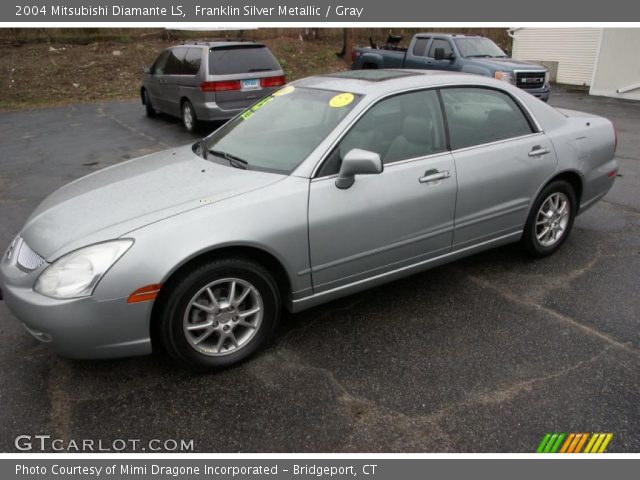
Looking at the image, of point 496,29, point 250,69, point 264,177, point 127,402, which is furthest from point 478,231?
point 496,29

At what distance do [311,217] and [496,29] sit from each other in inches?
1095

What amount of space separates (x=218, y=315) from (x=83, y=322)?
0.68 m

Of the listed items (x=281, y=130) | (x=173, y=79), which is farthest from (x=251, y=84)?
(x=281, y=130)

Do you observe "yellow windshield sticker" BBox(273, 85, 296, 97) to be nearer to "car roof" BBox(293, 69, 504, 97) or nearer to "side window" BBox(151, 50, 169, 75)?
"car roof" BBox(293, 69, 504, 97)

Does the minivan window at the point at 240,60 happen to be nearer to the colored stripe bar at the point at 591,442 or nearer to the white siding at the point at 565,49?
the colored stripe bar at the point at 591,442

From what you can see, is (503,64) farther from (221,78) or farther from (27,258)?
(27,258)

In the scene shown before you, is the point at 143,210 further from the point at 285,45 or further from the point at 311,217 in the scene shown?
the point at 285,45

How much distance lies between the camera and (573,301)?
357 cm

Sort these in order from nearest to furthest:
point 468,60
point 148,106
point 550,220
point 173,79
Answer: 1. point 550,220
2. point 173,79
3. point 468,60
4. point 148,106

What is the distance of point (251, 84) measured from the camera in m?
9.11

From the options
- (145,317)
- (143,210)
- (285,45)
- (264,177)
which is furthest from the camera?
(285,45)

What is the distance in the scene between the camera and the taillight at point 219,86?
8.91m

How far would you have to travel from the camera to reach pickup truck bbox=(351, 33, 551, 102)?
11.0 m

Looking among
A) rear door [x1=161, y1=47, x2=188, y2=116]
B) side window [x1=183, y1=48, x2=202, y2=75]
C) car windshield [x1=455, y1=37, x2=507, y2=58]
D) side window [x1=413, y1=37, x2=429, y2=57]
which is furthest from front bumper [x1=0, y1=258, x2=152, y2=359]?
side window [x1=413, y1=37, x2=429, y2=57]
